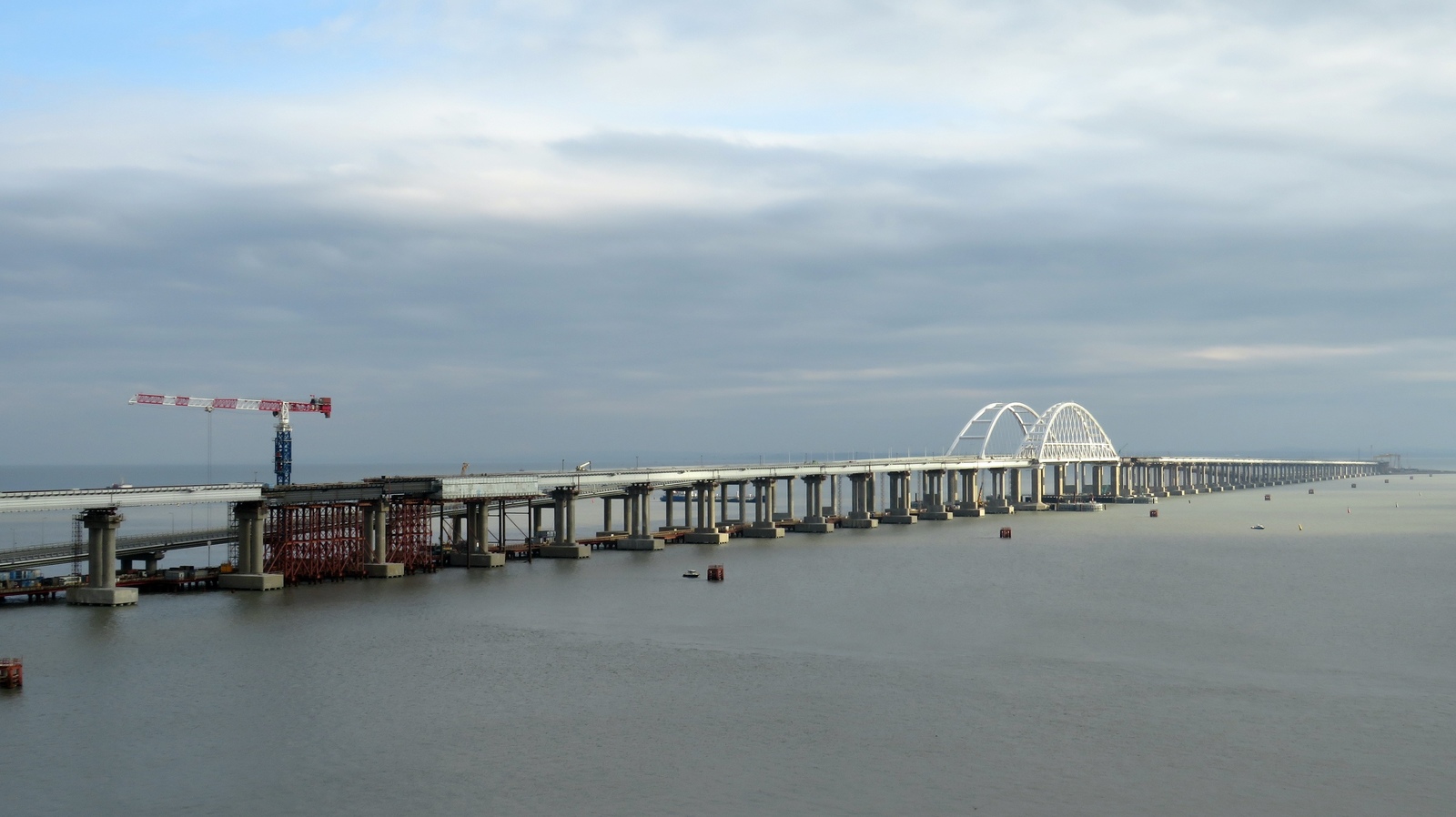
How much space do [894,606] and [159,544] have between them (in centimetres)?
5301

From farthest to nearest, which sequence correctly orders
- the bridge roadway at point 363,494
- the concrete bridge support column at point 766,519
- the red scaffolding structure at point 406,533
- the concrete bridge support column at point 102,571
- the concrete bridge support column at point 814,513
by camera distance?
1. the concrete bridge support column at point 814,513
2. the concrete bridge support column at point 766,519
3. the red scaffolding structure at point 406,533
4. the bridge roadway at point 363,494
5. the concrete bridge support column at point 102,571

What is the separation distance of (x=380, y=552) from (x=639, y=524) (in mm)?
35934

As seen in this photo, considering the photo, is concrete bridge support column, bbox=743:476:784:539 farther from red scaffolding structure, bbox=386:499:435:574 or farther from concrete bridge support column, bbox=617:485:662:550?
red scaffolding structure, bbox=386:499:435:574

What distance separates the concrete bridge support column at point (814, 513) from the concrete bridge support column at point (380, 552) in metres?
67.6

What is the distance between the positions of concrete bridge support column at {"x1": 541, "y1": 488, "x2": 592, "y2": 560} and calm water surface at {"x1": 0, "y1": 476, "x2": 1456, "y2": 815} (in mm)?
21757

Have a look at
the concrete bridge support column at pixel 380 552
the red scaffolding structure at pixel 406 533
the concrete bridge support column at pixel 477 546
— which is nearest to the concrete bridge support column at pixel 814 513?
the concrete bridge support column at pixel 477 546

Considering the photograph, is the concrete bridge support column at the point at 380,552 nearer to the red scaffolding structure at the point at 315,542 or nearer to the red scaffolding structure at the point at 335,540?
the red scaffolding structure at the point at 335,540

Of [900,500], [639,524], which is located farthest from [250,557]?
[900,500]

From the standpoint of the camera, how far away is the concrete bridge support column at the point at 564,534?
112750 mm

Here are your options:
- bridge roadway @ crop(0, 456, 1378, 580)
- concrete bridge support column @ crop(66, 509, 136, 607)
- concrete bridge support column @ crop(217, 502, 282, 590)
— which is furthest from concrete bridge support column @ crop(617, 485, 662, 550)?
concrete bridge support column @ crop(66, 509, 136, 607)

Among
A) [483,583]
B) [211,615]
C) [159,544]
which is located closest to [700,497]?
[483,583]

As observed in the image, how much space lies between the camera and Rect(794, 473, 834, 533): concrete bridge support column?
15575 cm

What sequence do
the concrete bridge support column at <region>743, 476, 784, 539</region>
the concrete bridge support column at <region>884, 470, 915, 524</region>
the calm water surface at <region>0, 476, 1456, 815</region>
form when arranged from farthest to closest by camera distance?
the concrete bridge support column at <region>884, 470, 915, 524</region>
the concrete bridge support column at <region>743, 476, 784, 539</region>
the calm water surface at <region>0, 476, 1456, 815</region>

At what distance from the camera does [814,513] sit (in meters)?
167
